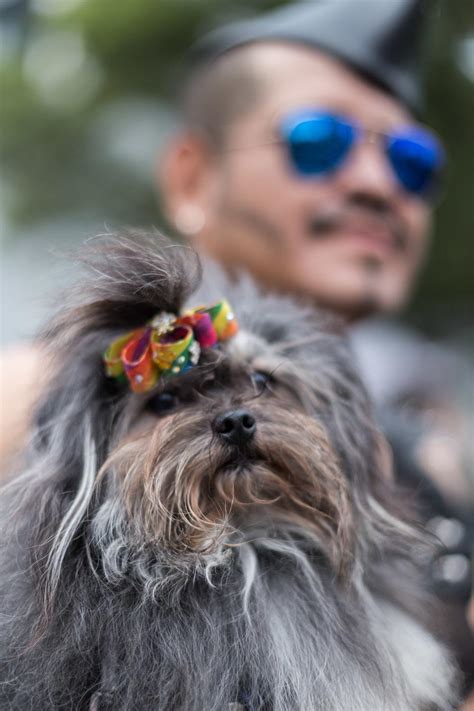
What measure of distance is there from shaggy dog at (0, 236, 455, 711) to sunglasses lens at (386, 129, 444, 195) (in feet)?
3.67

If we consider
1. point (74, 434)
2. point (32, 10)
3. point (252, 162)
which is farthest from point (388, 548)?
point (32, 10)

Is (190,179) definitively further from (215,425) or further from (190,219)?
(215,425)

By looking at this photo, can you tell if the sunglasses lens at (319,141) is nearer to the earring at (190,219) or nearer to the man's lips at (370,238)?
the man's lips at (370,238)

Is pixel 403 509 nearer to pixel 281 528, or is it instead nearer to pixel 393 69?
pixel 281 528

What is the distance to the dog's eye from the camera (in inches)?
63.3

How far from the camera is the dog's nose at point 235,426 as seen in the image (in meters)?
1.46

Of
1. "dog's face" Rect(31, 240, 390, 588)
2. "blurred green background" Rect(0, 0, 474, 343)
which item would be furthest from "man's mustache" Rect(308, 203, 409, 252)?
"blurred green background" Rect(0, 0, 474, 343)

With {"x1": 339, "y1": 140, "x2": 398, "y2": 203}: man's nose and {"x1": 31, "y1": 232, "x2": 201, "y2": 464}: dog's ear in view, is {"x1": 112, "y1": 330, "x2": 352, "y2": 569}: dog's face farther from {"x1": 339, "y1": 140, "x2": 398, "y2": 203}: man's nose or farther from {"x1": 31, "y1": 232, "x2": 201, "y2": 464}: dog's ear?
{"x1": 339, "y1": 140, "x2": 398, "y2": 203}: man's nose

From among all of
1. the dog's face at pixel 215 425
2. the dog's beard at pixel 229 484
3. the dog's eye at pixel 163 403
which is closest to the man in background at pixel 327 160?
the dog's face at pixel 215 425

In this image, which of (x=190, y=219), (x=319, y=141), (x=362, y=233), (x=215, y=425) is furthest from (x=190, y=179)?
(x=215, y=425)

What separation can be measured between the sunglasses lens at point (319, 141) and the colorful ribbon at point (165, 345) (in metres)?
1.09

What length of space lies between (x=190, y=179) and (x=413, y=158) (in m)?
0.82

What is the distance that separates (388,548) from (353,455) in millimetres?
221

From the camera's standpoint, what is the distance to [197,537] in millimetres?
1470
